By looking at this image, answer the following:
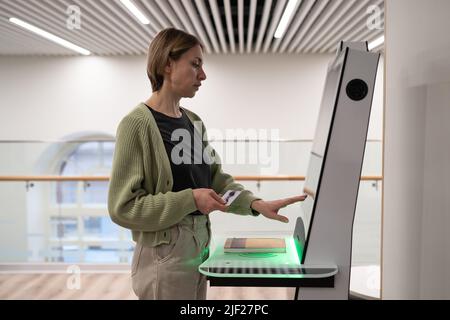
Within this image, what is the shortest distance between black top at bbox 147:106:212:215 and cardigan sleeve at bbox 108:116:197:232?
6 cm

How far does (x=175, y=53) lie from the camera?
920 mm

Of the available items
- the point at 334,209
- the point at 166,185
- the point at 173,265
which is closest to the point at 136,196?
the point at 166,185

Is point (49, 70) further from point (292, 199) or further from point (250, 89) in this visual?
point (292, 199)

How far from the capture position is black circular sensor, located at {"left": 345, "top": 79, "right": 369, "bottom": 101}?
0.84 meters

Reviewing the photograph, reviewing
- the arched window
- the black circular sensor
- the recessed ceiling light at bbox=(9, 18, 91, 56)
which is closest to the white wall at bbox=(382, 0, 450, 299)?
the black circular sensor

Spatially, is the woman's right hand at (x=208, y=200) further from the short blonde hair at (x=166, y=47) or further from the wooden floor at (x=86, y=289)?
the wooden floor at (x=86, y=289)

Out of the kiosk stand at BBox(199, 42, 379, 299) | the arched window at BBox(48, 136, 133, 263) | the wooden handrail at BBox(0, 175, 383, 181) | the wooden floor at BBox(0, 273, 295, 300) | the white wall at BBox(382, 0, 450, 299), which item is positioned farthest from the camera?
→ the arched window at BBox(48, 136, 133, 263)

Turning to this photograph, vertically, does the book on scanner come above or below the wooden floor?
above

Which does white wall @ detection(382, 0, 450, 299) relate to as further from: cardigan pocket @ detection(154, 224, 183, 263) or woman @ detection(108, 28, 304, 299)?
cardigan pocket @ detection(154, 224, 183, 263)

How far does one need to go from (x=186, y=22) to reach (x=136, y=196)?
117 inches

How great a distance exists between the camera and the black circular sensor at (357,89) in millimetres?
839

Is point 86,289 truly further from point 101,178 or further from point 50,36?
point 50,36

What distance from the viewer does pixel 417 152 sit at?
1073 mm
